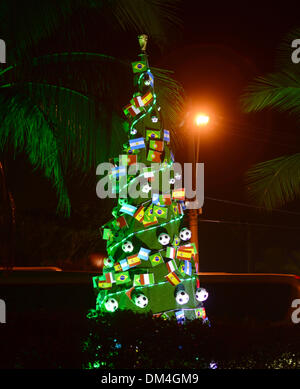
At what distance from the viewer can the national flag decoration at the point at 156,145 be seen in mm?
7229

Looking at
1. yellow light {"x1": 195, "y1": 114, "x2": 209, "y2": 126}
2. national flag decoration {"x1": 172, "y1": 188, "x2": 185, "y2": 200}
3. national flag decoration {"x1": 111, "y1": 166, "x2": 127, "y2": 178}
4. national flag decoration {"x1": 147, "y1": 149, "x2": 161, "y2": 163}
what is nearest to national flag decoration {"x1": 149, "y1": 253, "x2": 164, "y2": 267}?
national flag decoration {"x1": 172, "y1": 188, "x2": 185, "y2": 200}

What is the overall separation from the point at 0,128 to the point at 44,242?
11.7m

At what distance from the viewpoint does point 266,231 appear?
23.6 metres

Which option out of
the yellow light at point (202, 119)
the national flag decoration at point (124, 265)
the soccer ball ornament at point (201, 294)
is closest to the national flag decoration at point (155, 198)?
the national flag decoration at point (124, 265)

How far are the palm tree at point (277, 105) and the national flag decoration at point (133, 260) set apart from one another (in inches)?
126

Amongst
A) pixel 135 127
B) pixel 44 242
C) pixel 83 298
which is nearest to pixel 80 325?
pixel 135 127

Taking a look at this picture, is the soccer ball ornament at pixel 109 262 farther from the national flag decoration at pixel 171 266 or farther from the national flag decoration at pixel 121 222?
the national flag decoration at pixel 171 266

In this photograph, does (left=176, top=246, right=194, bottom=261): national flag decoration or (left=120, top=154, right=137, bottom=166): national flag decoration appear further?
(left=120, top=154, right=137, bottom=166): national flag decoration

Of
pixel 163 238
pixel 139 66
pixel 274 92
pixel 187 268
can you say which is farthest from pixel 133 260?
pixel 274 92

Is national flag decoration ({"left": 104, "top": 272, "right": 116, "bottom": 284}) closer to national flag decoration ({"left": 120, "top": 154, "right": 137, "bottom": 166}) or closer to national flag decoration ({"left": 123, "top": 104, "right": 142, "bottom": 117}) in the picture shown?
national flag decoration ({"left": 120, "top": 154, "right": 137, "bottom": 166})

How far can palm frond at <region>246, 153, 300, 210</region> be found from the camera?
889cm

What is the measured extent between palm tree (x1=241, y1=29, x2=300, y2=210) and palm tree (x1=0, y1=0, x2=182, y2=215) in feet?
5.54

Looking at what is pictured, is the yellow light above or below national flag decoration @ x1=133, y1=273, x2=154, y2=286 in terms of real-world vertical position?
above

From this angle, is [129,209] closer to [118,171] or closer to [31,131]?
[118,171]
